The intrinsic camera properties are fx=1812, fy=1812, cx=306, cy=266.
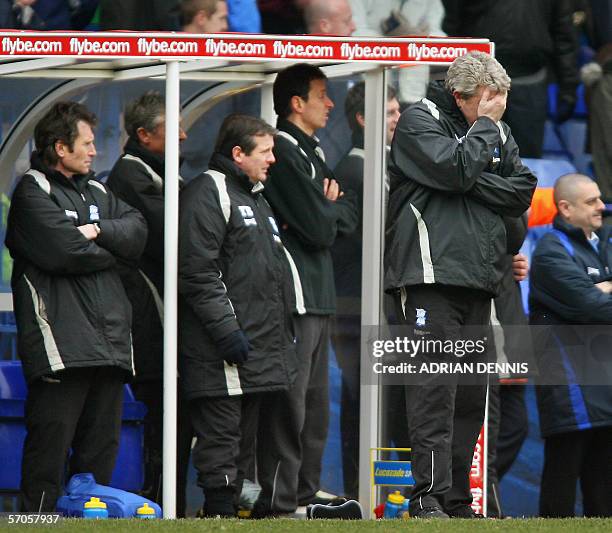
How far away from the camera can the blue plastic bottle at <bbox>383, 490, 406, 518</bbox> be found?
8.21 metres

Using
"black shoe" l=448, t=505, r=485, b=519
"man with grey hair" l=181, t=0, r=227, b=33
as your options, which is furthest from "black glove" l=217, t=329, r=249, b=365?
"man with grey hair" l=181, t=0, r=227, b=33

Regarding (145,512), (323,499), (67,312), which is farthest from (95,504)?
(323,499)

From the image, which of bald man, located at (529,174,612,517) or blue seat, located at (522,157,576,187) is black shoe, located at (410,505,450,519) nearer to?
bald man, located at (529,174,612,517)

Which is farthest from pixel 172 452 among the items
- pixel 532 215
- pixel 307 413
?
pixel 532 215

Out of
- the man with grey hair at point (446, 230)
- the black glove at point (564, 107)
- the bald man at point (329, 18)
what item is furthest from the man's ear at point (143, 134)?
the black glove at point (564, 107)

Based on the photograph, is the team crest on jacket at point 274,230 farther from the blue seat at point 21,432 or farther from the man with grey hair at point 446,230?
the blue seat at point 21,432

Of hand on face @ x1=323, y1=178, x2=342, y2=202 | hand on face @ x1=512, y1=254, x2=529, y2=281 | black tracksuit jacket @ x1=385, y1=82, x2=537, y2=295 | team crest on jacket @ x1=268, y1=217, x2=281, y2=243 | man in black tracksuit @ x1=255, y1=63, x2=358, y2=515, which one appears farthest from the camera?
hand on face @ x1=512, y1=254, x2=529, y2=281

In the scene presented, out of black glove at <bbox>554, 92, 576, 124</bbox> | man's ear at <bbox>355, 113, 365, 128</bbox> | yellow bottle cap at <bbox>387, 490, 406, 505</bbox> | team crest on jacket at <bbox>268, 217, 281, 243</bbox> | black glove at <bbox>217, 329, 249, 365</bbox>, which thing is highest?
black glove at <bbox>554, 92, 576, 124</bbox>

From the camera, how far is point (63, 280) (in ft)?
26.0

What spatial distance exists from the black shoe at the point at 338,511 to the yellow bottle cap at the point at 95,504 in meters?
0.99

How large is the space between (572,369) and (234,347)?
6.49 ft

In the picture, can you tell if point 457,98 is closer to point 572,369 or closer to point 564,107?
point 572,369

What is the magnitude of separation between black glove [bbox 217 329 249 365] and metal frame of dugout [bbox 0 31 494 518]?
222 mm

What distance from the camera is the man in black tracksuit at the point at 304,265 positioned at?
848 centimetres
